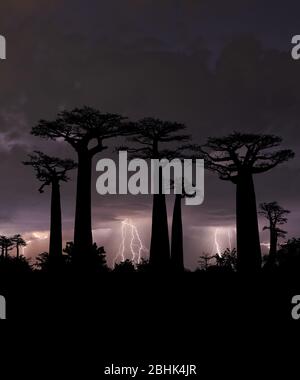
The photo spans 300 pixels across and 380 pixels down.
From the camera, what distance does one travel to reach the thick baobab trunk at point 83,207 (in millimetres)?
19141

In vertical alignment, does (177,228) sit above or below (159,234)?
above

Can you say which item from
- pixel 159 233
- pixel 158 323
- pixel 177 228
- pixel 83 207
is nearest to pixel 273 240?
Result: pixel 177 228

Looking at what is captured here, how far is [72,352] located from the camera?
8.42m

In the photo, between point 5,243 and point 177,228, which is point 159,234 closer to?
point 177,228

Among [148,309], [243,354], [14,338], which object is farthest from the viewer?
[148,309]

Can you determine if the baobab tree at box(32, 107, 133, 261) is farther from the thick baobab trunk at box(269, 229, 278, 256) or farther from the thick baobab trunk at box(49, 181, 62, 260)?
the thick baobab trunk at box(269, 229, 278, 256)

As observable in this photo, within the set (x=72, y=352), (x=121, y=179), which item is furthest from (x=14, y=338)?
(x=121, y=179)

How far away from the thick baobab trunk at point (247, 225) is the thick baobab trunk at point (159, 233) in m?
3.02

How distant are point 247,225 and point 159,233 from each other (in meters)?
3.56

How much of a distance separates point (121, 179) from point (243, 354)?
31.1ft

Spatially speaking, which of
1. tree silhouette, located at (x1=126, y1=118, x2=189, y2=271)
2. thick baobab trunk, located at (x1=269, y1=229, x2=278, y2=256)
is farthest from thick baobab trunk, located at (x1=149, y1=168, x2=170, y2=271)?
thick baobab trunk, located at (x1=269, y1=229, x2=278, y2=256)

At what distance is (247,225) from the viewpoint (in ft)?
67.8

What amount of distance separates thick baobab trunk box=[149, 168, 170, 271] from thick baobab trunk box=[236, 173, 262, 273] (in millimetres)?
3022

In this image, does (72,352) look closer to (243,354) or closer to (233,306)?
(243,354)
